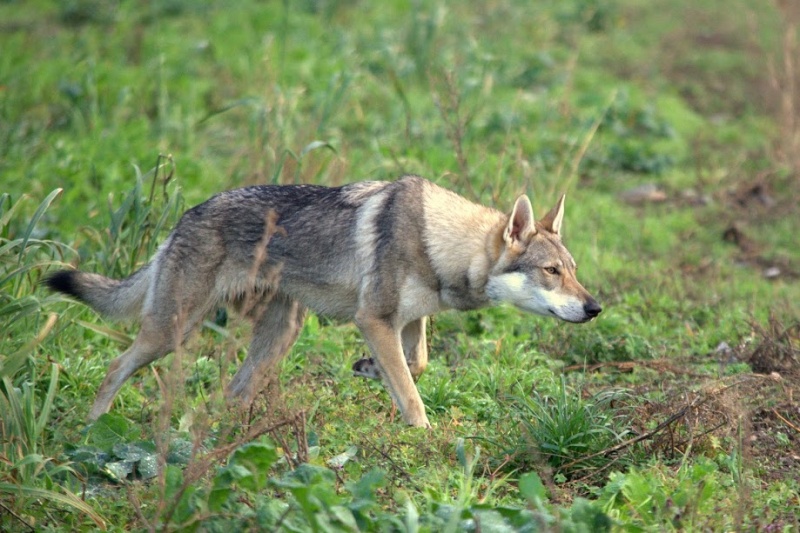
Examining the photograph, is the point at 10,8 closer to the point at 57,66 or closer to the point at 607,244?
the point at 57,66

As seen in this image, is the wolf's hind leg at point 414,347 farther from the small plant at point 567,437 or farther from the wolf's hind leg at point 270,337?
the small plant at point 567,437

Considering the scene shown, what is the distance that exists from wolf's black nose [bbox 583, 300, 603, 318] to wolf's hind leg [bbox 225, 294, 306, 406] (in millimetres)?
1689

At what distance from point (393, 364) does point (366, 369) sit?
508mm

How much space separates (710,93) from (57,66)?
777 centimetres

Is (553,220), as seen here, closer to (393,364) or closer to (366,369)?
(393,364)

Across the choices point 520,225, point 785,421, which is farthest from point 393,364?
point 785,421

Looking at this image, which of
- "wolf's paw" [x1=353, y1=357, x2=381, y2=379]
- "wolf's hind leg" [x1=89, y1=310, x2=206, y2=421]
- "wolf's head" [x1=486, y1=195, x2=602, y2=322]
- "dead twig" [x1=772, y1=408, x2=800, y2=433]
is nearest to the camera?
"dead twig" [x1=772, y1=408, x2=800, y2=433]

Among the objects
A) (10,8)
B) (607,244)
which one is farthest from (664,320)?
(10,8)

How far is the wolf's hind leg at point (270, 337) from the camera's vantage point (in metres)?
5.89

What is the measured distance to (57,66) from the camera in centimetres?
1064

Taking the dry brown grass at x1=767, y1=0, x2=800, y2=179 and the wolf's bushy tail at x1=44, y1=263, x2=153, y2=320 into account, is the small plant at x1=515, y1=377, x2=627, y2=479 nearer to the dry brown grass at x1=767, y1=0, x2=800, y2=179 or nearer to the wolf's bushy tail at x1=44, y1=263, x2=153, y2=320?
the wolf's bushy tail at x1=44, y1=263, x2=153, y2=320

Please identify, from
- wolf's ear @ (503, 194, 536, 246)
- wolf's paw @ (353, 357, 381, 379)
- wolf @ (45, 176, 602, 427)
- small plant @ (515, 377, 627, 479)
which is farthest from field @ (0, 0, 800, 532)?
wolf's ear @ (503, 194, 536, 246)

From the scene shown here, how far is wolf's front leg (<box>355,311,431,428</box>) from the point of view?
523cm

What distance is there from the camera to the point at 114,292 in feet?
18.5
